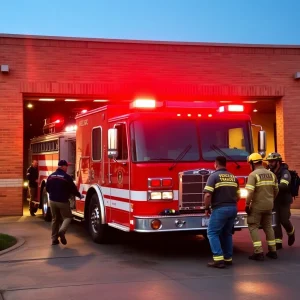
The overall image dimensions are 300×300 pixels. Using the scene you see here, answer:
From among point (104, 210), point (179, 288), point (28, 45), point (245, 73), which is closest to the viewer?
point (179, 288)

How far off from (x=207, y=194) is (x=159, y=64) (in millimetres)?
9683

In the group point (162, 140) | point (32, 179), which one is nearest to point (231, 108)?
point (162, 140)

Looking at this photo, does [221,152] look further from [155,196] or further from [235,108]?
[155,196]

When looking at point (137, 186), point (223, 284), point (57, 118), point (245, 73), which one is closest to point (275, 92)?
point (245, 73)

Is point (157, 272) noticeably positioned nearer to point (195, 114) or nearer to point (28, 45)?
point (195, 114)

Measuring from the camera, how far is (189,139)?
29.2ft

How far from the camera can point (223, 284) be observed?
6.79 meters

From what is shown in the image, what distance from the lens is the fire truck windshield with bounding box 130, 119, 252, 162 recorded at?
8.68 m

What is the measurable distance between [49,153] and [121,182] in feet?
19.3

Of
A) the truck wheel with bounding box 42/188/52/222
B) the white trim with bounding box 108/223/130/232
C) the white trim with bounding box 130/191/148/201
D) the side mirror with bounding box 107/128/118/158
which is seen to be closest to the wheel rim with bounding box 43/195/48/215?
the truck wheel with bounding box 42/188/52/222

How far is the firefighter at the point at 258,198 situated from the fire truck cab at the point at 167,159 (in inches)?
14.0

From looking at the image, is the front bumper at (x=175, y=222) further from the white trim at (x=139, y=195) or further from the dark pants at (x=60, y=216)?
the dark pants at (x=60, y=216)

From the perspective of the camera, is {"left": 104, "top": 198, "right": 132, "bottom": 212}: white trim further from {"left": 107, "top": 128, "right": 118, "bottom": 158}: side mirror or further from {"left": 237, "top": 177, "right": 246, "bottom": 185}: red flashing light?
{"left": 237, "top": 177, "right": 246, "bottom": 185}: red flashing light

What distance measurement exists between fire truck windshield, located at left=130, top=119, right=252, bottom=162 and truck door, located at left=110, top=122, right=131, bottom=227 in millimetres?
320
